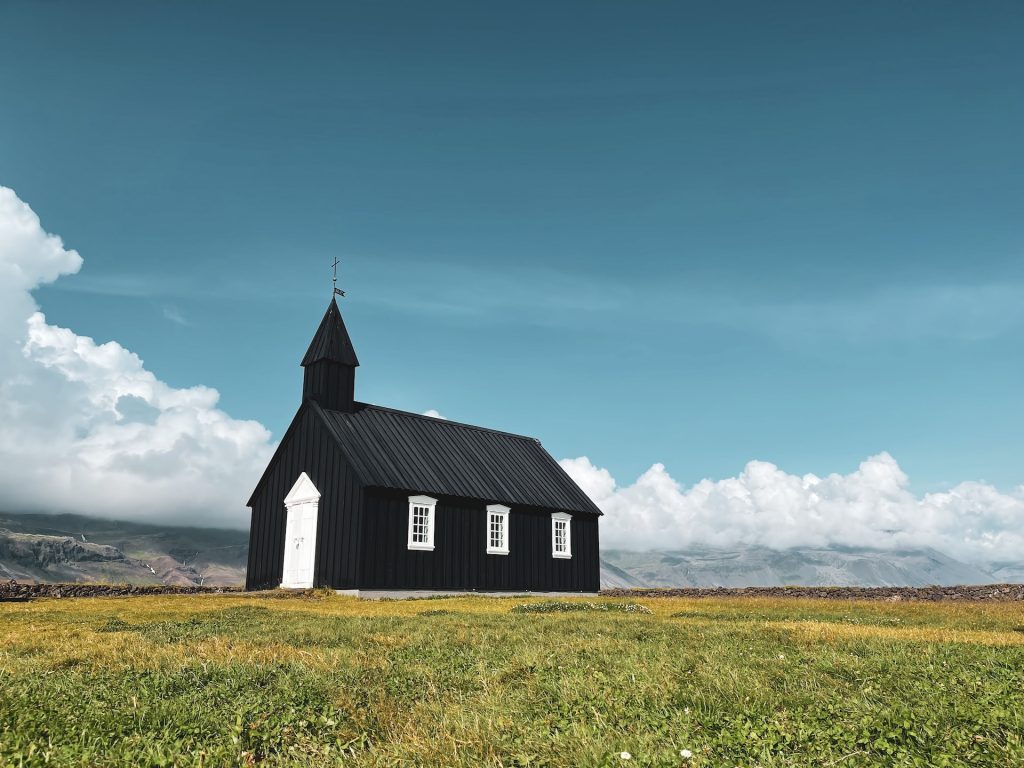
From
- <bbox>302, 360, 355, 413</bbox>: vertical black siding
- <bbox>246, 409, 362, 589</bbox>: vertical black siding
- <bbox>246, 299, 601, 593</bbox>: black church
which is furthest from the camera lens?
<bbox>302, 360, 355, 413</bbox>: vertical black siding

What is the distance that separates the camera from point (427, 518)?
1411 inches

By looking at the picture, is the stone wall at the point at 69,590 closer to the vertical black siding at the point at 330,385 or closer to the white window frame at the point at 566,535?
the vertical black siding at the point at 330,385

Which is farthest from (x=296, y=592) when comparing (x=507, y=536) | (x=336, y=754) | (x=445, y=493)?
(x=336, y=754)

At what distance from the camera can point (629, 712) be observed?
713 centimetres

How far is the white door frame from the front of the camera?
35125mm

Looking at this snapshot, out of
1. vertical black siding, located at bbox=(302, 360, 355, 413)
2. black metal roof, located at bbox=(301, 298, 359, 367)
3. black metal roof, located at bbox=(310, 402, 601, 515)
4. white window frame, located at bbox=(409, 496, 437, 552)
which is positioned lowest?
white window frame, located at bbox=(409, 496, 437, 552)

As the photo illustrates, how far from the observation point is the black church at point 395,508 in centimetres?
3406

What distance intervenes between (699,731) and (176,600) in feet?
79.2

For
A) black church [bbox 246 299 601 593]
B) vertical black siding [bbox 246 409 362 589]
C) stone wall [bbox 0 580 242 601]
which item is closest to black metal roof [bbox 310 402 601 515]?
black church [bbox 246 299 601 593]

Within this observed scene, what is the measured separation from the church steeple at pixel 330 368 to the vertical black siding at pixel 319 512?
1.22m

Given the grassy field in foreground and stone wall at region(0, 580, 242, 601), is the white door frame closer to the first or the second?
stone wall at region(0, 580, 242, 601)

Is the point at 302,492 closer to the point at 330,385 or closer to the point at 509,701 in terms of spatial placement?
the point at 330,385

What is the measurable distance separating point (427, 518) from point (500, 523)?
4.84 m

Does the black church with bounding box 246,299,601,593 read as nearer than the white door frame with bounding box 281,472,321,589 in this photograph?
Yes
